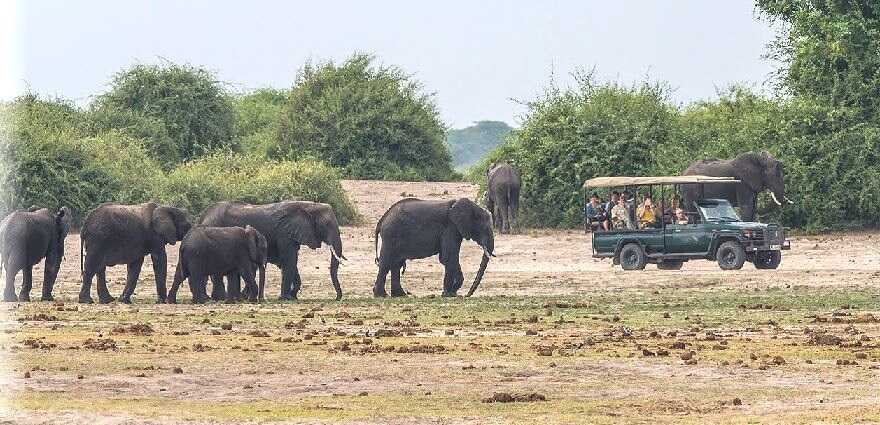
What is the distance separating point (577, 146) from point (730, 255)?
457 inches

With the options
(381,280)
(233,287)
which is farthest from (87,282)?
(381,280)

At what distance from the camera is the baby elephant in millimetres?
28766

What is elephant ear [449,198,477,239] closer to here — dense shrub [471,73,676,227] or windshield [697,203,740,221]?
windshield [697,203,740,221]

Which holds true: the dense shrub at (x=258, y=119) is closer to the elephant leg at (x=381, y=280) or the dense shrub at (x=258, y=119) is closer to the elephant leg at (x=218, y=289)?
the elephant leg at (x=381, y=280)

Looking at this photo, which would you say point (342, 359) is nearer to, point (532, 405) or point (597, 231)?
point (532, 405)

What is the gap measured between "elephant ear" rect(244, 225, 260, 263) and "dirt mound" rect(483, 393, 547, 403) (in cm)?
1250

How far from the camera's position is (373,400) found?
16.8 meters

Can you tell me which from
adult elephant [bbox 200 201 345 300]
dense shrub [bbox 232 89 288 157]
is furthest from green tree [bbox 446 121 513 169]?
adult elephant [bbox 200 201 345 300]

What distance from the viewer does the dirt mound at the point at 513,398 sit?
1662 cm

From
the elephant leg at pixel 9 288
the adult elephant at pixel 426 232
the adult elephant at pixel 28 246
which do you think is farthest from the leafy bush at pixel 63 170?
the adult elephant at pixel 426 232

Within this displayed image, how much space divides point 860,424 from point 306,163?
32761 mm

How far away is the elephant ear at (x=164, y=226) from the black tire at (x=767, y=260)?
9286 mm

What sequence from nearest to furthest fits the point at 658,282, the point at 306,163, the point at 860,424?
the point at 860,424 < the point at 658,282 < the point at 306,163

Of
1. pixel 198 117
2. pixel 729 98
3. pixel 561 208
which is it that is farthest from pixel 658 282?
pixel 198 117
